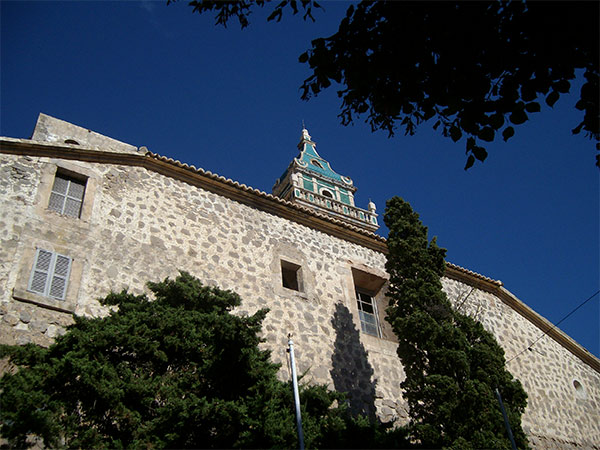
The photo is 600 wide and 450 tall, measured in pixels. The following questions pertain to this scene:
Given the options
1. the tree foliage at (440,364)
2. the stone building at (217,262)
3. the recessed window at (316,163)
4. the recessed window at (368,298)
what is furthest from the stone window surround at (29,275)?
the recessed window at (316,163)

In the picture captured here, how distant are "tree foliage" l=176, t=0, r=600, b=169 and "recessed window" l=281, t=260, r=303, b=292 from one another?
6179mm

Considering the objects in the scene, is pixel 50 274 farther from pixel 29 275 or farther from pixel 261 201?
pixel 261 201

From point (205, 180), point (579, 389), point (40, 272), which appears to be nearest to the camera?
point (40, 272)

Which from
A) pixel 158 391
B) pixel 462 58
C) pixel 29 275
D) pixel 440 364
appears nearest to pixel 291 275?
pixel 440 364

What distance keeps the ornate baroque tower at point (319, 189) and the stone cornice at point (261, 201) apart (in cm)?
1432

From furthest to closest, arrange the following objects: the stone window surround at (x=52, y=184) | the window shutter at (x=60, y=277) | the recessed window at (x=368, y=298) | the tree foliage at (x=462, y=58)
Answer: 1. the recessed window at (x=368, y=298)
2. the stone window surround at (x=52, y=184)
3. the window shutter at (x=60, y=277)
4. the tree foliage at (x=462, y=58)

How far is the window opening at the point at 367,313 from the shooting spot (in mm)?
11677

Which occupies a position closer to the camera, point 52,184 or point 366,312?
point 52,184

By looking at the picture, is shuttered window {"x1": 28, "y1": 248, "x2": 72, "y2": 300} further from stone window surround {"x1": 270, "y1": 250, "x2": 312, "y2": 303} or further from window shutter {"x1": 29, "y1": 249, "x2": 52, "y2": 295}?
stone window surround {"x1": 270, "y1": 250, "x2": 312, "y2": 303}

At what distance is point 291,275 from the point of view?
11.6 meters

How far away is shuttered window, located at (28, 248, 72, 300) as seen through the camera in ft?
26.0

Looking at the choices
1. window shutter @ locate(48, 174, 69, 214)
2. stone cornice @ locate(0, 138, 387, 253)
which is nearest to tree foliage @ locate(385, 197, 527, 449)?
stone cornice @ locate(0, 138, 387, 253)

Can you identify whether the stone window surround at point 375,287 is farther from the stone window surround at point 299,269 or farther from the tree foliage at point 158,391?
the tree foliage at point 158,391

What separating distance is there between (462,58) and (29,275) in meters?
6.33
